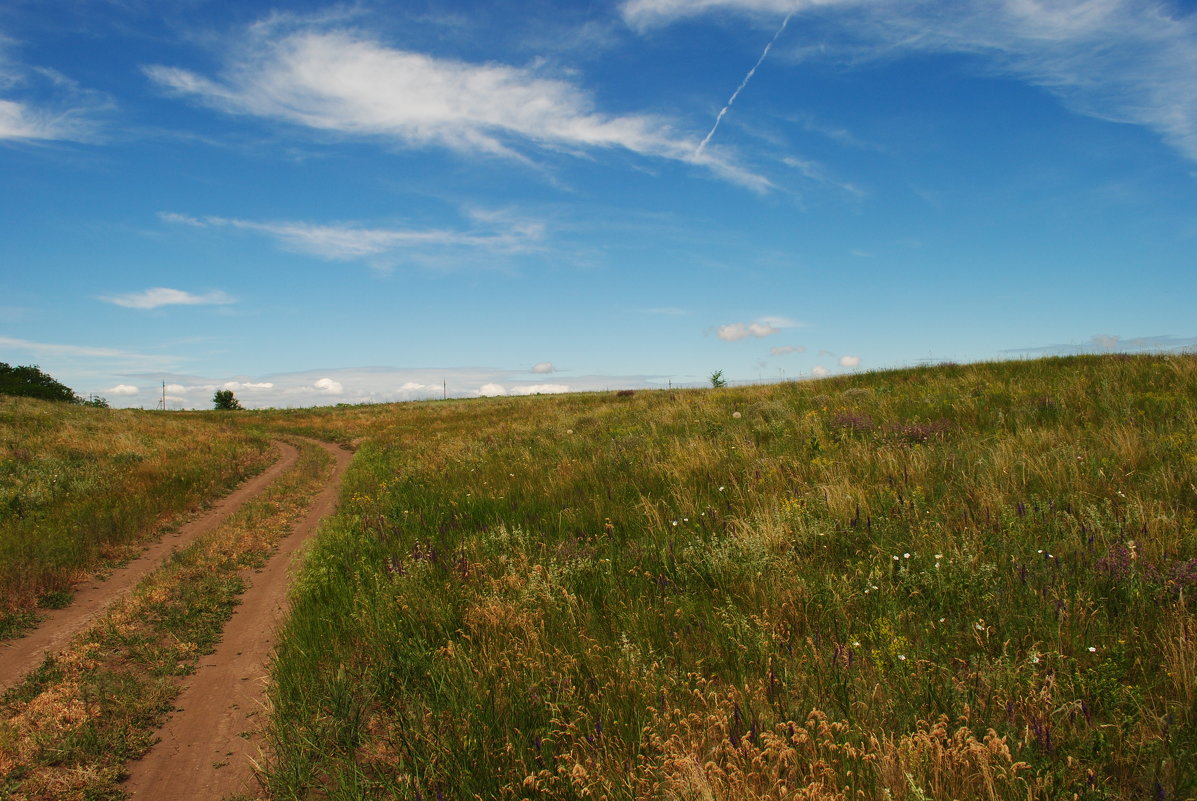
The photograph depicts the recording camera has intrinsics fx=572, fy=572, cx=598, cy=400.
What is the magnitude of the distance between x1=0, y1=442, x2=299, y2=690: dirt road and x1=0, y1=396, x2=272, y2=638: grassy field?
0.87 feet

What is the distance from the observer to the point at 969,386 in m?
13.1

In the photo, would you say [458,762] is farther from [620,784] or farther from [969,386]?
[969,386]

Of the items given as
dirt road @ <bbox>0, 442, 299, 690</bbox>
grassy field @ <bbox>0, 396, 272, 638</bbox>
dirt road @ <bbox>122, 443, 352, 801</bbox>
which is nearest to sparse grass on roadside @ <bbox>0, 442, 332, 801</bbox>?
dirt road @ <bbox>122, 443, 352, 801</bbox>

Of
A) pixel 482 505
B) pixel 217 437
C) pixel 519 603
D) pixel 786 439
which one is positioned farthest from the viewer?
pixel 217 437

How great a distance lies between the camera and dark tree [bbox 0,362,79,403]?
106ft

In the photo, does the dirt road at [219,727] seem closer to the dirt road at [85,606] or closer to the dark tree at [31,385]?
the dirt road at [85,606]

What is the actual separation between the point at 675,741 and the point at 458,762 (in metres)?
1.20

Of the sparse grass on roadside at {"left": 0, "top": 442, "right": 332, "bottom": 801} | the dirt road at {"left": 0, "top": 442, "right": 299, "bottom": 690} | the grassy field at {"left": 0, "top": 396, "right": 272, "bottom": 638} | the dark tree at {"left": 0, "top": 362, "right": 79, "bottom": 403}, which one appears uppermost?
the dark tree at {"left": 0, "top": 362, "right": 79, "bottom": 403}

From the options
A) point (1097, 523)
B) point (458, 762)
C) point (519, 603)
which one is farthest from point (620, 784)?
point (1097, 523)

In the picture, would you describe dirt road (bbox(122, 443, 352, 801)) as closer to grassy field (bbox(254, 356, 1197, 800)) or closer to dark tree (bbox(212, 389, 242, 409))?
grassy field (bbox(254, 356, 1197, 800))

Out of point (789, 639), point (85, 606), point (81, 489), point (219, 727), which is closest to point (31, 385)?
point (81, 489)

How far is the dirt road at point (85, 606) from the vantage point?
19.2 feet

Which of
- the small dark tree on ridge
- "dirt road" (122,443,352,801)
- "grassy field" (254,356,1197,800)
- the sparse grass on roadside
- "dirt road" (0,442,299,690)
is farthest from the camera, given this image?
Result: the small dark tree on ridge

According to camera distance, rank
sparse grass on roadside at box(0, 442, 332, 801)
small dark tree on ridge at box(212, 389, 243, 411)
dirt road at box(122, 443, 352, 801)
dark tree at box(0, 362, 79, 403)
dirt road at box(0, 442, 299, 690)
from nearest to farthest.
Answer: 1. dirt road at box(122, 443, 352, 801)
2. sparse grass on roadside at box(0, 442, 332, 801)
3. dirt road at box(0, 442, 299, 690)
4. dark tree at box(0, 362, 79, 403)
5. small dark tree on ridge at box(212, 389, 243, 411)
